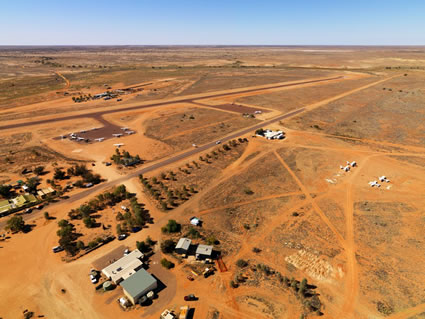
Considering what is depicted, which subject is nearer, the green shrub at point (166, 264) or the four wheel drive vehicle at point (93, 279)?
the four wheel drive vehicle at point (93, 279)

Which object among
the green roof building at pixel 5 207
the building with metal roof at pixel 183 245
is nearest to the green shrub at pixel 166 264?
the building with metal roof at pixel 183 245

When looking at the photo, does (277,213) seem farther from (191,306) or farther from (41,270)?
(41,270)

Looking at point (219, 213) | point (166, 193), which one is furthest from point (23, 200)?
point (219, 213)

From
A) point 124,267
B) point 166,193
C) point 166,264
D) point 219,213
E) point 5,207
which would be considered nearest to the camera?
point 124,267

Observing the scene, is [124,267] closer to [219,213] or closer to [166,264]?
[166,264]

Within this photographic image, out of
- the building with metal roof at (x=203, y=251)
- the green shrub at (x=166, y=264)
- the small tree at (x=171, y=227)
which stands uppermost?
the small tree at (x=171, y=227)

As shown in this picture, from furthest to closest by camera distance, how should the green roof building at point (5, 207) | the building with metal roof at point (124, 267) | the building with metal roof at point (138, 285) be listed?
the green roof building at point (5, 207)
the building with metal roof at point (124, 267)
the building with metal roof at point (138, 285)

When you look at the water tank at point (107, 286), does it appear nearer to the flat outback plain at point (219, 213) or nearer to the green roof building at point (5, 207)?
the flat outback plain at point (219, 213)
